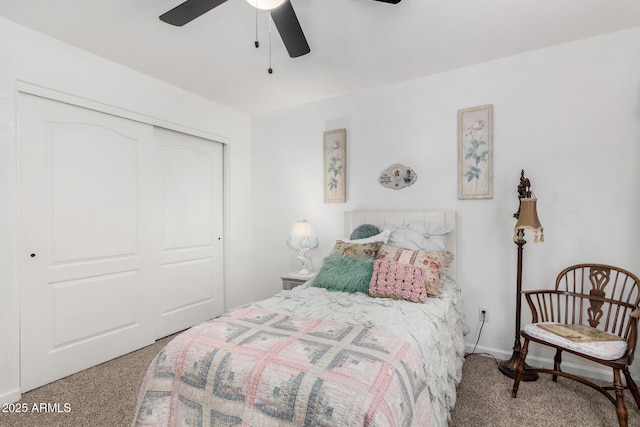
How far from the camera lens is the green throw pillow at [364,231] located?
2996 mm

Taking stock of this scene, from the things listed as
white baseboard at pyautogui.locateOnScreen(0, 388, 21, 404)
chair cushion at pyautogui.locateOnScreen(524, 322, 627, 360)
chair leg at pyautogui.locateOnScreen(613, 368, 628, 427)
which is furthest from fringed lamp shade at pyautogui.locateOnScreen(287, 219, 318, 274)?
chair leg at pyautogui.locateOnScreen(613, 368, 628, 427)

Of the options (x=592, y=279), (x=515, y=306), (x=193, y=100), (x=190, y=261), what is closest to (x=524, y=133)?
(x=592, y=279)

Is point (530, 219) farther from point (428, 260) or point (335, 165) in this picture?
point (335, 165)

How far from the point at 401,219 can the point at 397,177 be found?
0.42 metres

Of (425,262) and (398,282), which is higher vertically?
(425,262)

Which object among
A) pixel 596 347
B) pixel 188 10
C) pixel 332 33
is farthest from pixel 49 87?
pixel 596 347

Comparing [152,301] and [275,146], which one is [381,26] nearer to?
[275,146]

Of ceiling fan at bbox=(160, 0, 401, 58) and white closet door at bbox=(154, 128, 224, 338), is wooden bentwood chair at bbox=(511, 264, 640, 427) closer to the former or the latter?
ceiling fan at bbox=(160, 0, 401, 58)

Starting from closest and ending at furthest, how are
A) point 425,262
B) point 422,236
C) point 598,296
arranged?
point 598,296, point 425,262, point 422,236

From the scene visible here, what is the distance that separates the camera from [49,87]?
7.77 feet

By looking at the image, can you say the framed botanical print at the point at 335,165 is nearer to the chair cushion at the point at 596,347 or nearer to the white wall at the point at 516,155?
the white wall at the point at 516,155

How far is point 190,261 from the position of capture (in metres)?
3.50

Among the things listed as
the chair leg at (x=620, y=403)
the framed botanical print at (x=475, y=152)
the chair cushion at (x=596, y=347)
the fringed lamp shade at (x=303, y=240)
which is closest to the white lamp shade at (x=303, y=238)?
the fringed lamp shade at (x=303, y=240)

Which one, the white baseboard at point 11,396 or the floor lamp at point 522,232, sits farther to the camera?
the floor lamp at point 522,232
